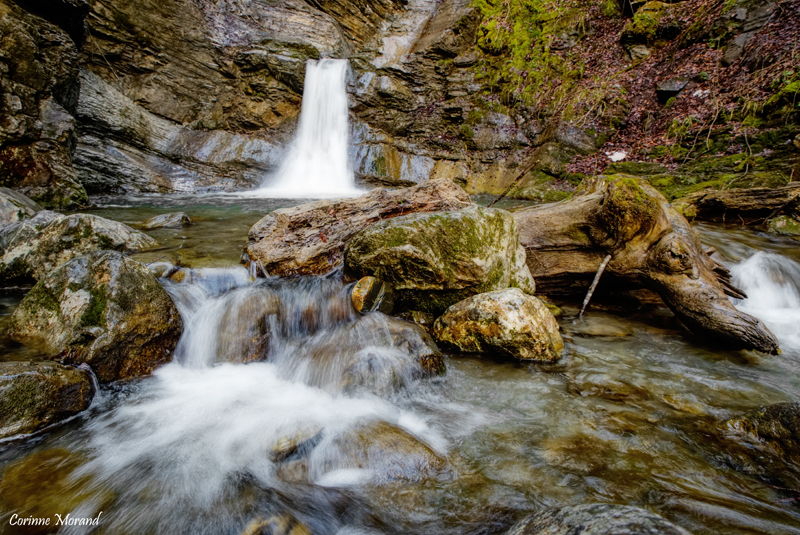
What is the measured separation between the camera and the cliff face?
810 cm

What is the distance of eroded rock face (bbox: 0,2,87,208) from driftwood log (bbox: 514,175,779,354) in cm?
1000

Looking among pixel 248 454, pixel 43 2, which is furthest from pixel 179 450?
pixel 43 2

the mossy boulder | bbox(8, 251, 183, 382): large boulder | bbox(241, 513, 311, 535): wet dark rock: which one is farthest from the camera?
the mossy boulder

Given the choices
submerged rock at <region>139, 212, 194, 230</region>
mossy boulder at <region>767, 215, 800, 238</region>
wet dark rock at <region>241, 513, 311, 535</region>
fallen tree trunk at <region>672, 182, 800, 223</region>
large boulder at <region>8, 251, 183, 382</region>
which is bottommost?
wet dark rock at <region>241, 513, 311, 535</region>

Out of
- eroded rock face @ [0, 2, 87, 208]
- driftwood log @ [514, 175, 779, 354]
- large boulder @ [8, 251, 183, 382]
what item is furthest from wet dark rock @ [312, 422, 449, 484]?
eroded rock face @ [0, 2, 87, 208]

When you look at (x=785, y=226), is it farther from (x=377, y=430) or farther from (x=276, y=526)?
(x=276, y=526)

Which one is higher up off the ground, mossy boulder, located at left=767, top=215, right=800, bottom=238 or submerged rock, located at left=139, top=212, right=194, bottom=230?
mossy boulder, located at left=767, top=215, right=800, bottom=238

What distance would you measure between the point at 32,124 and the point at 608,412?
11380 mm

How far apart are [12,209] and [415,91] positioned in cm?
1418

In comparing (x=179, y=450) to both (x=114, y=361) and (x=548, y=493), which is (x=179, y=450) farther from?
(x=548, y=493)

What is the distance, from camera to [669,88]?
1123 cm

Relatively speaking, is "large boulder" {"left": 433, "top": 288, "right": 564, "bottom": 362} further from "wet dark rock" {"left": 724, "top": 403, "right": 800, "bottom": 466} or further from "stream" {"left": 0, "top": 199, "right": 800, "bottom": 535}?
"wet dark rock" {"left": 724, "top": 403, "right": 800, "bottom": 466}

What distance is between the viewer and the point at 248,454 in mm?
2379

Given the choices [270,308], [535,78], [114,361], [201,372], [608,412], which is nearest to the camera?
[608,412]
